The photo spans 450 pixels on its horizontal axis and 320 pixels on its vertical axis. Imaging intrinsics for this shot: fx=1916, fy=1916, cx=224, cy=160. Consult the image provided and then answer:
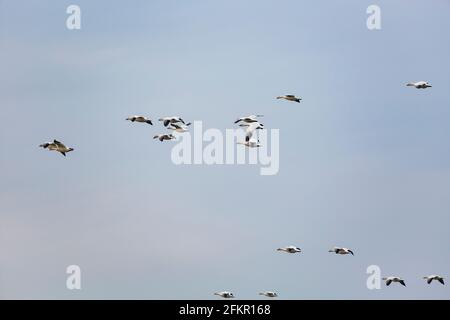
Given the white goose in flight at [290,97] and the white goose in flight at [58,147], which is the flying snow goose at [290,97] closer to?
the white goose in flight at [290,97]

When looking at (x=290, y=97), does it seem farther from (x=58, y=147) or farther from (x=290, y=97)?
(x=58, y=147)

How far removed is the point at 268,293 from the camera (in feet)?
335

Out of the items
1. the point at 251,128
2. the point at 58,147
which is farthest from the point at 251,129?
the point at 58,147

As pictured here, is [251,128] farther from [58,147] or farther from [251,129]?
[58,147]

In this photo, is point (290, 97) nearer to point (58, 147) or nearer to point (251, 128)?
point (251, 128)

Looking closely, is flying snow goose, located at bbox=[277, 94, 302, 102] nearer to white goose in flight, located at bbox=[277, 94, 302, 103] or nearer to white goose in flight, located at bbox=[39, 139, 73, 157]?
white goose in flight, located at bbox=[277, 94, 302, 103]

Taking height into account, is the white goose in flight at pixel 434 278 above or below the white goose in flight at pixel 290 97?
below

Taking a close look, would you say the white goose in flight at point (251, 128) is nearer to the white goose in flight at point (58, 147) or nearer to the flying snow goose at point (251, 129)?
the flying snow goose at point (251, 129)

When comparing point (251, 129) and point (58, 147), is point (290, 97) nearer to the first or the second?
point (251, 129)

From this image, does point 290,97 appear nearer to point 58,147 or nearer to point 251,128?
point 251,128

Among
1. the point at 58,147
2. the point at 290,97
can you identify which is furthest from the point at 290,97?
the point at 58,147

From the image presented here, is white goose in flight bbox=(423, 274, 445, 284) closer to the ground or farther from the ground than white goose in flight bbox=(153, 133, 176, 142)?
closer to the ground
